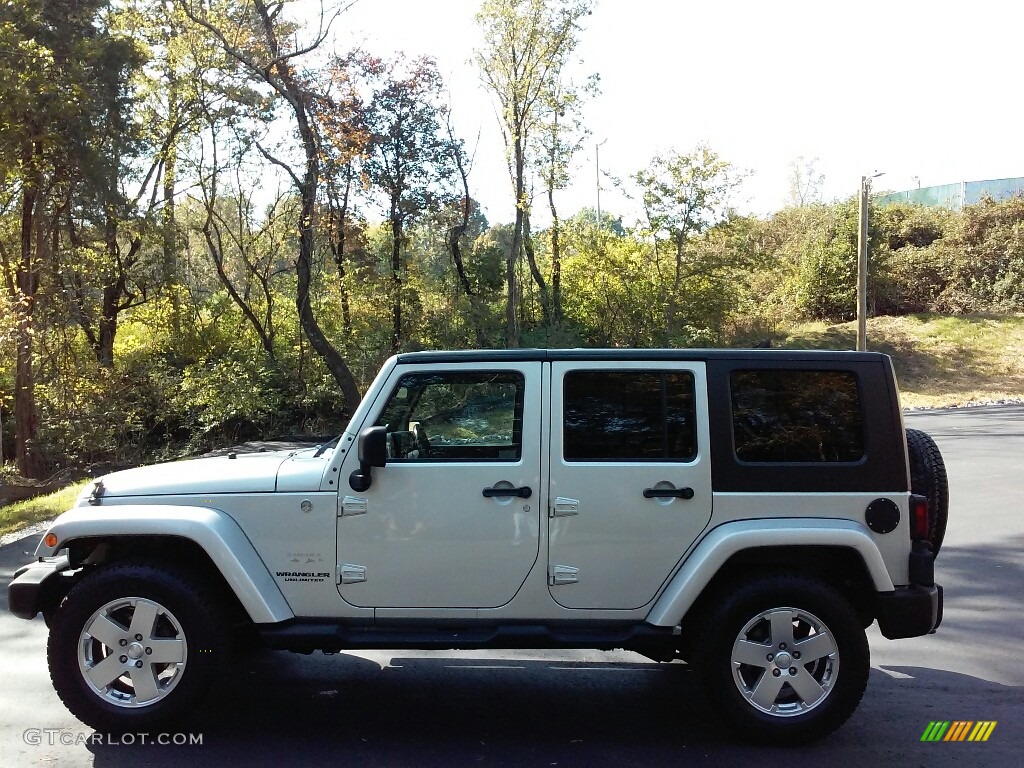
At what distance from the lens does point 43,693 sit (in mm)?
4738

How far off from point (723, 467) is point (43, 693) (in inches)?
155

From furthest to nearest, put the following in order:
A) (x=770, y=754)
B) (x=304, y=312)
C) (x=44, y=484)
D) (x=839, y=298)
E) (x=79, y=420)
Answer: (x=839, y=298) < (x=79, y=420) < (x=304, y=312) < (x=44, y=484) < (x=770, y=754)

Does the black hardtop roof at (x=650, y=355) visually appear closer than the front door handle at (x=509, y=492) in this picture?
No

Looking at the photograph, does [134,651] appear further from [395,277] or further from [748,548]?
[395,277]

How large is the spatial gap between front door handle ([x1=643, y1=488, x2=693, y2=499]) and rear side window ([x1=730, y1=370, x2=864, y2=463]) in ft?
1.09

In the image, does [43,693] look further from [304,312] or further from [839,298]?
[839,298]

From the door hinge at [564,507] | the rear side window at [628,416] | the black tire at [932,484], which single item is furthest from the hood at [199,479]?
the black tire at [932,484]

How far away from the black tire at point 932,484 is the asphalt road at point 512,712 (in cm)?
98

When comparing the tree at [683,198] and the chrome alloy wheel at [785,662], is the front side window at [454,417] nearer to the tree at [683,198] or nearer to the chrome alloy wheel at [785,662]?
the chrome alloy wheel at [785,662]

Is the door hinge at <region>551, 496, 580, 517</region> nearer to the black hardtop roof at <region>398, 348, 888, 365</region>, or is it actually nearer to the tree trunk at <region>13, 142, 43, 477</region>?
the black hardtop roof at <region>398, 348, 888, 365</region>

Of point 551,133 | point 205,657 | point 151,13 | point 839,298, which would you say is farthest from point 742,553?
point 839,298

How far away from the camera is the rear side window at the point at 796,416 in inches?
166

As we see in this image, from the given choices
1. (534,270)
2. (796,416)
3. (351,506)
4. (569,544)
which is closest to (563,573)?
(569,544)

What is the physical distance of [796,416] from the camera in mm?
4270
